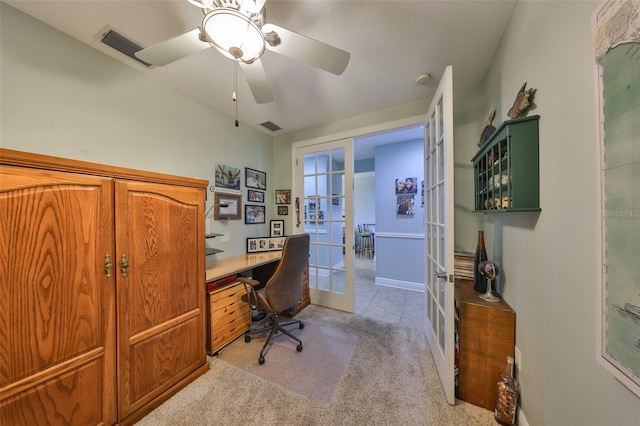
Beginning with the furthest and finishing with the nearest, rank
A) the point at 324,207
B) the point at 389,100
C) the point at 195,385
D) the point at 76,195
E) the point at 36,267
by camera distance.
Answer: the point at 324,207 < the point at 389,100 < the point at 195,385 < the point at 76,195 < the point at 36,267

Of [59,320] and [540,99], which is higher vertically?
[540,99]

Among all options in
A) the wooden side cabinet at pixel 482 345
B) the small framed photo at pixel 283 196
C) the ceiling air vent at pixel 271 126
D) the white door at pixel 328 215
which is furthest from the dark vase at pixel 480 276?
the ceiling air vent at pixel 271 126

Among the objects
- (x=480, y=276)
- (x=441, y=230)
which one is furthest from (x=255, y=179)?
(x=480, y=276)

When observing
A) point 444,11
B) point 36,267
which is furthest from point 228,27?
point 36,267

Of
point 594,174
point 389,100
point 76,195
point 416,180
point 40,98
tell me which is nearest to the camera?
point 594,174

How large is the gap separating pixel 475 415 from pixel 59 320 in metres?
2.41

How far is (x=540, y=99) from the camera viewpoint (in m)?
1.04

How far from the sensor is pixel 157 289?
137 cm

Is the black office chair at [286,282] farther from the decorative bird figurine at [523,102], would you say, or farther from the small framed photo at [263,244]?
the decorative bird figurine at [523,102]

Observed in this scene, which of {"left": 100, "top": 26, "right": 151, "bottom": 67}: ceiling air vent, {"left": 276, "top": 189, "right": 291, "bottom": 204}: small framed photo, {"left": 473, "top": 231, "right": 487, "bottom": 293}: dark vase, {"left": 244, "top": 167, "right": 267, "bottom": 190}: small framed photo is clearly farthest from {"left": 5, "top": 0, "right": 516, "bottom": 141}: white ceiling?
{"left": 473, "top": 231, "right": 487, "bottom": 293}: dark vase

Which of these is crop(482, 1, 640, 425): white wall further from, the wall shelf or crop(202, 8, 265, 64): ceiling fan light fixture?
the wall shelf

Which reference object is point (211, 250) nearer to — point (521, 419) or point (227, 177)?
point (227, 177)

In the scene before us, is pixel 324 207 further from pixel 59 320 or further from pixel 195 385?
pixel 59 320

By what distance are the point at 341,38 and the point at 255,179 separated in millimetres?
1995
